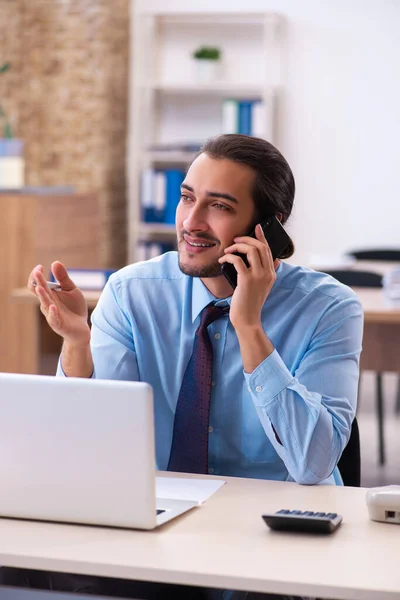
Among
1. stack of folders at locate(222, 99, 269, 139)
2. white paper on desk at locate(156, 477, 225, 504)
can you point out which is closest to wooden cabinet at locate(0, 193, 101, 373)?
stack of folders at locate(222, 99, 269, 139)

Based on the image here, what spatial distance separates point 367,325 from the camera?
352 centimetres

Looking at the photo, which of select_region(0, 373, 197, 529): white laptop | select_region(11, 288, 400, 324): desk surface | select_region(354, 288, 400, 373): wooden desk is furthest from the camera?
select_region(354, 288, 400, 373): wooden desk

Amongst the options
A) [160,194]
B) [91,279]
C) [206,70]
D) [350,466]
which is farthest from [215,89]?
[350,466]

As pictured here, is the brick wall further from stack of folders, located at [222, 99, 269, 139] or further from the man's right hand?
the man's right hand

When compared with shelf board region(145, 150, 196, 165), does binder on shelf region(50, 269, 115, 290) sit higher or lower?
lower

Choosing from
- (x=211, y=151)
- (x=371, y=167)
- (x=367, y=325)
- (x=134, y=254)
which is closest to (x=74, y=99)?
(x=134, y=254)

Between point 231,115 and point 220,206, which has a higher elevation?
point 231,115

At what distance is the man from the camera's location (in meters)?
1.68

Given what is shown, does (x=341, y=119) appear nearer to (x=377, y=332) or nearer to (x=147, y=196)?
(x=147, y=196)

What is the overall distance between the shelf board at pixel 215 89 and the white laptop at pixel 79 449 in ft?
17.0

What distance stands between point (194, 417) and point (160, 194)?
468cm

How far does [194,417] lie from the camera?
180 centimetres

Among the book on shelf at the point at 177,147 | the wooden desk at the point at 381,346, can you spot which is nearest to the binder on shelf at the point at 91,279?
the wooden desk at the point at 381,346

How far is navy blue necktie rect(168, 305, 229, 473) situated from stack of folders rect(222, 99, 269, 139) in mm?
4558
